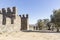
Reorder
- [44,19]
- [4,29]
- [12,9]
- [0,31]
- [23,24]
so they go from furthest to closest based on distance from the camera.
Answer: [44,19]
[23,24]
[12,9]
[4,29]
[0,31]

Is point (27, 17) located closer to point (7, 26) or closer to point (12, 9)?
point (12, 9)

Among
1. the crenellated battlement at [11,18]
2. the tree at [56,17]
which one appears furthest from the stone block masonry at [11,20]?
the tree at [56,17]

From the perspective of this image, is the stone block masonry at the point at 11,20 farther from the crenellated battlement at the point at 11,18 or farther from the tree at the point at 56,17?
the tree at the point at 56,17

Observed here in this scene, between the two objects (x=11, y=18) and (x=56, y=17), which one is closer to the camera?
(x=11, y=18)

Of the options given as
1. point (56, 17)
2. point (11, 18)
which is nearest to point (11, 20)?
point (11, 18)

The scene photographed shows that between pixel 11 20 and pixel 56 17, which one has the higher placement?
pixel 56 17

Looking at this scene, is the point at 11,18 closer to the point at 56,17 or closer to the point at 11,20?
the point at 11,20

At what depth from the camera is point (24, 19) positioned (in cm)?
4225

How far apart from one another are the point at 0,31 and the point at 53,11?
23942 mm

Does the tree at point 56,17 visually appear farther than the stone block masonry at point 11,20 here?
Yes

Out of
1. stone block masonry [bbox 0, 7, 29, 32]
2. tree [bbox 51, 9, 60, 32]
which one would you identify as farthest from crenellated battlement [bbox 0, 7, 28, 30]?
tree [bbox 51, 9, 60, 32]

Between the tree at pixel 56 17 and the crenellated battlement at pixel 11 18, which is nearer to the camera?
the crenellated battlement at pixel 11 18

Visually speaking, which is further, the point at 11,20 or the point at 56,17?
the point at 56,17

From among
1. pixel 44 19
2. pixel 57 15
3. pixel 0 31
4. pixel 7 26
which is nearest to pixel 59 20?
pixel 57 15
